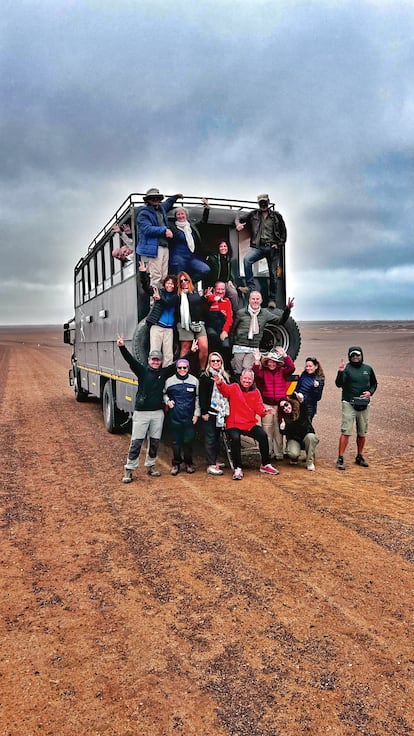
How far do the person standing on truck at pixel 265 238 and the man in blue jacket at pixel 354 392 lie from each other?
1724mm

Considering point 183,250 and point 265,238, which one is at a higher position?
point 265,238

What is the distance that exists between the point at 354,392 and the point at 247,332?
5.98 feet

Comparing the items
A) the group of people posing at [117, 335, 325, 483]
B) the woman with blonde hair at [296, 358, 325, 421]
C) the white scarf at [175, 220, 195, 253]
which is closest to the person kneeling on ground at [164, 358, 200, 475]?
the group of people posing at [117, 335, 325, 483]

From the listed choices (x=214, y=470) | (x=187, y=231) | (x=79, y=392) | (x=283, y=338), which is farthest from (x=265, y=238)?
(x=79, y=392)

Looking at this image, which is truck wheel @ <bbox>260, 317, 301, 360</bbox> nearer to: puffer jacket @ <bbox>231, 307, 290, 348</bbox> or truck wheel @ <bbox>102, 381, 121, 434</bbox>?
puffer jacket @ <bbox>231, 307, 290, 348</bbox>

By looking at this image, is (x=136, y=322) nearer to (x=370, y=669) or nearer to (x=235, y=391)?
(x=235, y=391)

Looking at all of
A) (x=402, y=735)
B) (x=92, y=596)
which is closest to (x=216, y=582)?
(x=92, y=596)

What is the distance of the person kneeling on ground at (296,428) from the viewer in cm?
759

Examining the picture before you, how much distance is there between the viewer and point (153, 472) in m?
7.25

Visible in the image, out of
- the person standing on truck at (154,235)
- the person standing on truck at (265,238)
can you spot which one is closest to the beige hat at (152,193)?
the person standing on truck at (154,235)

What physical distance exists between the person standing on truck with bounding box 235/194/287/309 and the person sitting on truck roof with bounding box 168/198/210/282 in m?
1.02

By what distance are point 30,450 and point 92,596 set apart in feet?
18.3

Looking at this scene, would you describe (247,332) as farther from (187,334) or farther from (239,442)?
(239,442)

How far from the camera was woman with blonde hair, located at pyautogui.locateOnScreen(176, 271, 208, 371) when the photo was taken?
7.47 m
